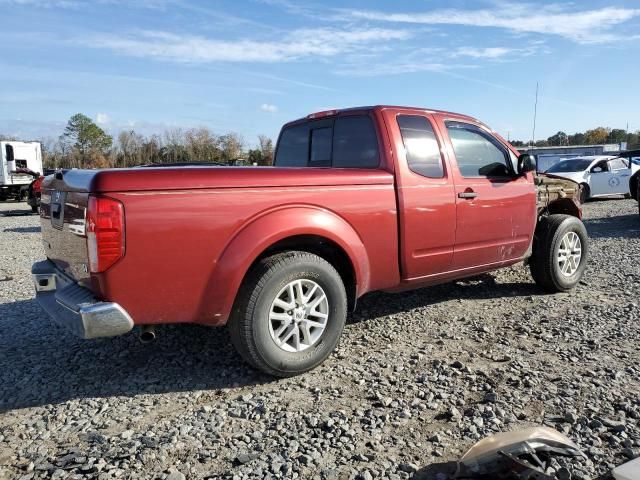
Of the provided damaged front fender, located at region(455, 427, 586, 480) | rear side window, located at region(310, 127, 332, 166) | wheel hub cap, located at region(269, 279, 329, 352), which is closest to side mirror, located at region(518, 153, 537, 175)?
rear side window, located at region(310, 127, 332, 166)

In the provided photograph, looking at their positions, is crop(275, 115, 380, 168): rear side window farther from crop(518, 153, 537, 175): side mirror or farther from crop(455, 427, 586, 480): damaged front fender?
crop(455, 427, 586, 480): damaged front fender

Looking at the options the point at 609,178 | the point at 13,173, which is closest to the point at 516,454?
the point at 609,178

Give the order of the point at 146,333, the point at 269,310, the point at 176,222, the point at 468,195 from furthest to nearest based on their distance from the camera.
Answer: the point at 468,195 < the point at 269,310 < the point at 146,333 < the point at 176,222

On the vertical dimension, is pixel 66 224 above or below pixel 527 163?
below

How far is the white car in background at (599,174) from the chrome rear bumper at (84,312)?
16538 millimetres

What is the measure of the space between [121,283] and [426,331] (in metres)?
2.65

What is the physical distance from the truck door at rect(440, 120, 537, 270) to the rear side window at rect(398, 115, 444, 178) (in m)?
0.20

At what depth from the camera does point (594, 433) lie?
2.85m

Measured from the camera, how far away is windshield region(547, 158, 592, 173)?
17219 mm

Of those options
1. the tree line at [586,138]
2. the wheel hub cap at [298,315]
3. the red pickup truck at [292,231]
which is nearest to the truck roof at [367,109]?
the red pickup truck at [292,231]

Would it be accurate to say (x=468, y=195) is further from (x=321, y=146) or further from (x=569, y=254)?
(x=569, y=254)

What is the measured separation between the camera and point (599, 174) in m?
17.1

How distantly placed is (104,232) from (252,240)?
885 millimetres

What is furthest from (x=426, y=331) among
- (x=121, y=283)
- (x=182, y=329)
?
(x=121, y=283)
